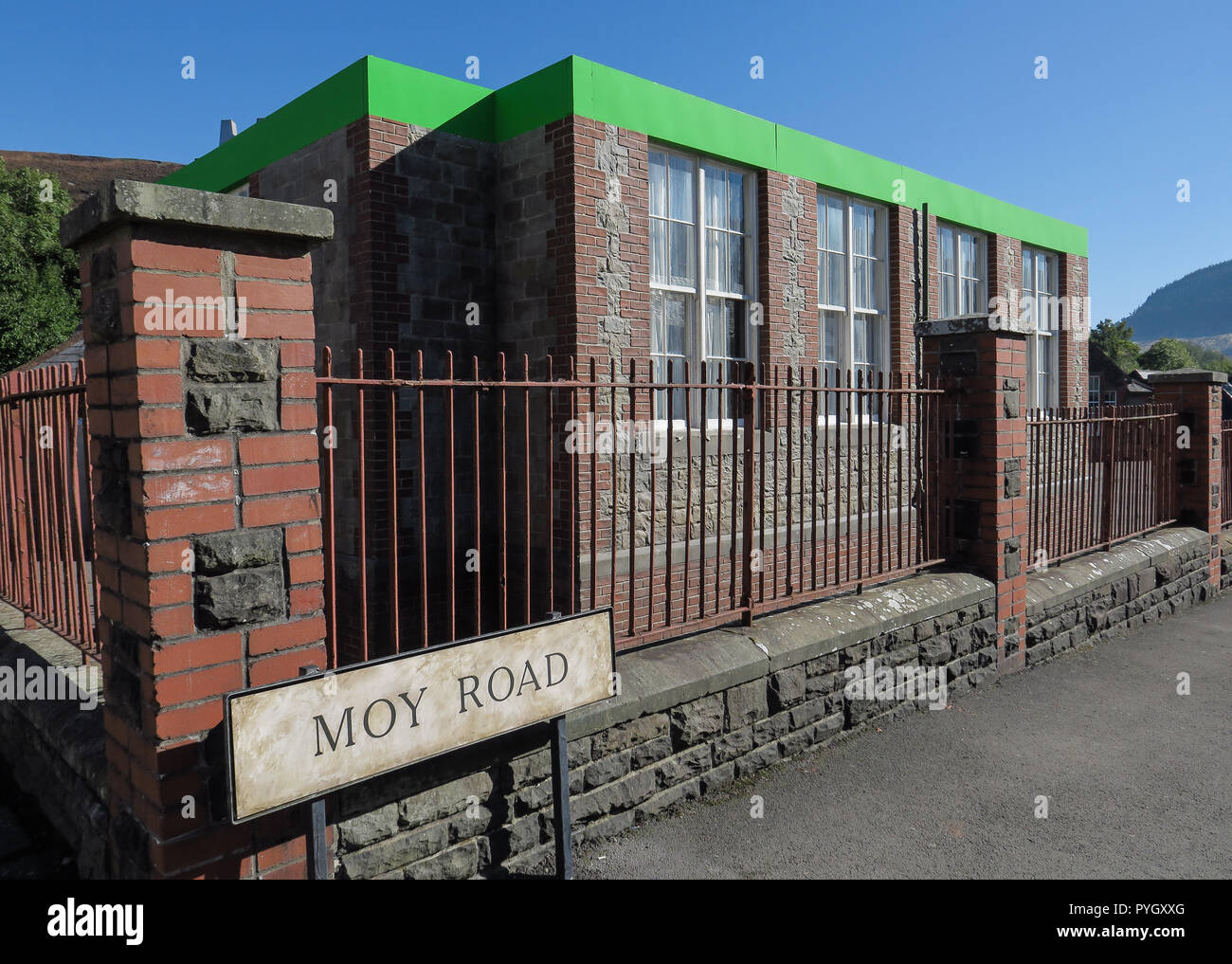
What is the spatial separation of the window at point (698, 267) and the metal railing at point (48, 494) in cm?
489

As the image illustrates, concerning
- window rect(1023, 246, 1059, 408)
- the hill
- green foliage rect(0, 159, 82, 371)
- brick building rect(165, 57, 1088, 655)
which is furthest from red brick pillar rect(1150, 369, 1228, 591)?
the hill

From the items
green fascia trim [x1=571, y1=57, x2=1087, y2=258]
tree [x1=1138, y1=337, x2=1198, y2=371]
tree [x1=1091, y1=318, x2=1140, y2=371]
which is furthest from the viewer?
tree [x1=1091, y1=318, x2=1140, y2=371]

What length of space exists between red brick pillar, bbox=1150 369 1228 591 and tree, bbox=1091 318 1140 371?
54329 millimetres

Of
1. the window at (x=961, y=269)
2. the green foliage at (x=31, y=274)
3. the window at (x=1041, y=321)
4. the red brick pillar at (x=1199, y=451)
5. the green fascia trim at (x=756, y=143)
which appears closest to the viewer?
the green fascia trim at (x=756, y=143)

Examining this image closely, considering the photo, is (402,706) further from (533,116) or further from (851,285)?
(851,285)

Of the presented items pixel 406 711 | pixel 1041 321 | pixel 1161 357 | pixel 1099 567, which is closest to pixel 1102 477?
pixel 1099 567

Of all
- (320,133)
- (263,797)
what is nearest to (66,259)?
(320,133)

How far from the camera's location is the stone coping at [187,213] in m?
2.46

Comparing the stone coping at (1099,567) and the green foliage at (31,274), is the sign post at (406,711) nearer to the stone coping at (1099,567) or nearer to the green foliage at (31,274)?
the stone coping at (1099,567)

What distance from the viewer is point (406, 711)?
9.55 feet

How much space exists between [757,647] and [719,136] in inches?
233

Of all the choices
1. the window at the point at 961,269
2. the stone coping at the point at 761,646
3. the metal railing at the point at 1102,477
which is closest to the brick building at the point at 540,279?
the metal railing at the point at 1102,477

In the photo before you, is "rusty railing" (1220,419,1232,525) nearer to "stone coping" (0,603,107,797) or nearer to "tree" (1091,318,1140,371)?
"stone coping" (0,603,107,797)

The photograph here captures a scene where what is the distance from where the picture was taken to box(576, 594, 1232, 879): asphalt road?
361 cm
